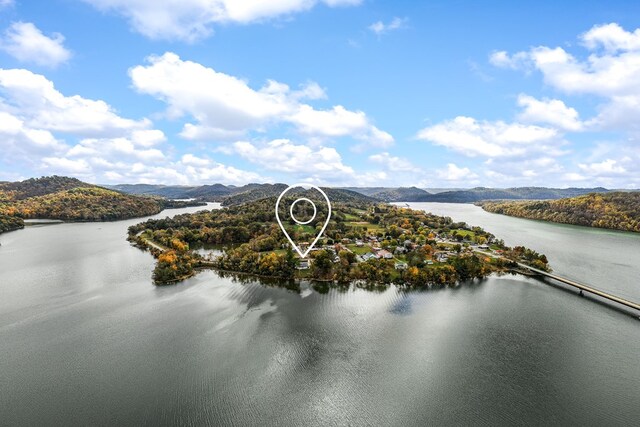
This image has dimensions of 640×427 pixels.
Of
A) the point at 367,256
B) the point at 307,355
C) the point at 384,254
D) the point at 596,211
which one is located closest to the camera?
the point at 307,355

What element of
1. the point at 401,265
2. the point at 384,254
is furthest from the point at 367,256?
the point at 401,265

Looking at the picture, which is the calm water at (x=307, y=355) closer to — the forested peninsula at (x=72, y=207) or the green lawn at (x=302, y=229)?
the green lawn at (x=302, y=229)

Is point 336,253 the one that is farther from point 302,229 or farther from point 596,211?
point 596,211

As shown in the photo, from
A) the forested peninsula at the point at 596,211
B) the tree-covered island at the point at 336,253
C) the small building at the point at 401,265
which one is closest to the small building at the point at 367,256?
the tree-covered island at the point at 336,253

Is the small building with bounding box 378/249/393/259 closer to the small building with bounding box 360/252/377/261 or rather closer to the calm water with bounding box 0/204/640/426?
the small building with bounding box 360/252/377/261

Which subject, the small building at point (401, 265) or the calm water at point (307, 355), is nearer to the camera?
the calm water at point (307, 355)

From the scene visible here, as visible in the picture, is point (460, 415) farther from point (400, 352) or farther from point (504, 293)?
point (504, 293)

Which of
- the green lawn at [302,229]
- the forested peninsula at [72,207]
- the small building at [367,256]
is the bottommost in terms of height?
the small building at [367,256]
